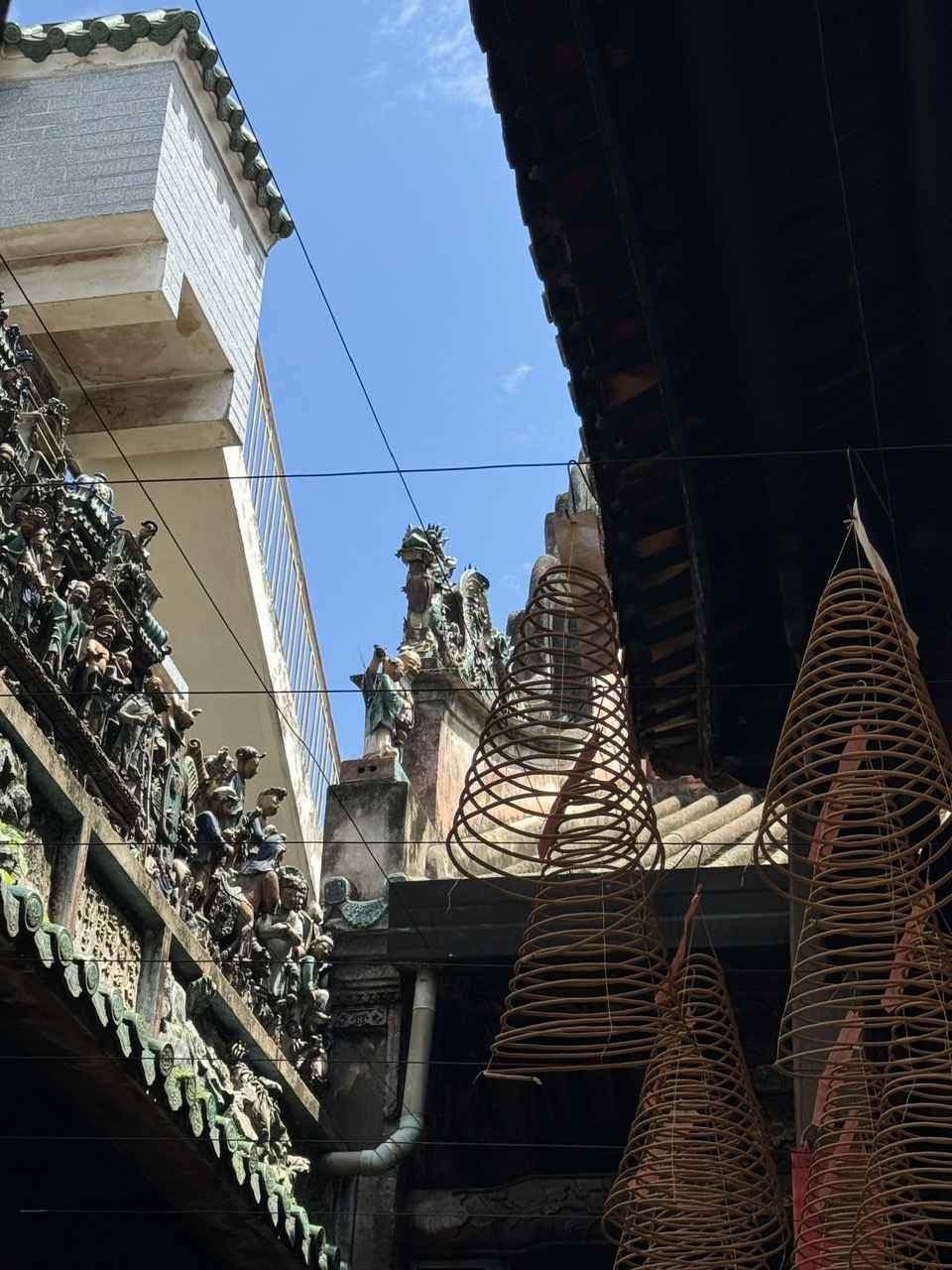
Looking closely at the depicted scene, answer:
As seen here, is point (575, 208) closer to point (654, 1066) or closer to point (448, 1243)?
point (654, 1066)

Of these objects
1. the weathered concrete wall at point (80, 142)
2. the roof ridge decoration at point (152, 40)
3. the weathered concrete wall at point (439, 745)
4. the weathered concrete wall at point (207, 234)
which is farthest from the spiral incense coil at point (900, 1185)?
the roof ridge decoration at point (152, 40)

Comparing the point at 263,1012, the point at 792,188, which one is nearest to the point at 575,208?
the point at 792,188

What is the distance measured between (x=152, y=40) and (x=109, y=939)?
9.63 m

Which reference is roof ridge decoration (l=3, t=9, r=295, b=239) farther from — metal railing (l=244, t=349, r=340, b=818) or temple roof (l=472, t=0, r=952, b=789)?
temple roof (l=472, t=0, r=952, b=789)

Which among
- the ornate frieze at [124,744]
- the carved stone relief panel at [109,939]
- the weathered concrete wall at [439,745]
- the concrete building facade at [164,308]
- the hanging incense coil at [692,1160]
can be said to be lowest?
the hanging incense coil at [692,1160]

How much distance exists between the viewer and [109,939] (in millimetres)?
8250

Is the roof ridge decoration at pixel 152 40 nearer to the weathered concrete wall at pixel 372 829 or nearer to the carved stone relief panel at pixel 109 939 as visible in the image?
the weathered concrete wall at pixel 372 829

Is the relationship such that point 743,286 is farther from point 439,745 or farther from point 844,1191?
point 439,745

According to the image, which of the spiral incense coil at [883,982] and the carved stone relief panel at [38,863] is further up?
the carved stone relief panel at [38,863]

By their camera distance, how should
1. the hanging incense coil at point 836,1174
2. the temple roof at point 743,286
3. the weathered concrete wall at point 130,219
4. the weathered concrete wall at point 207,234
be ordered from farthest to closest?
1. the weathered concrete wall at point 207,234
2. the weathered concrete wall at point 130,219
3. the hanging incense coil at point 836,1174
4. the temple roof at point 743,286

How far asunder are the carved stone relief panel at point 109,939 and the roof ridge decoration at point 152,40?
8.90 metres

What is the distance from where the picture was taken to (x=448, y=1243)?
10508mm

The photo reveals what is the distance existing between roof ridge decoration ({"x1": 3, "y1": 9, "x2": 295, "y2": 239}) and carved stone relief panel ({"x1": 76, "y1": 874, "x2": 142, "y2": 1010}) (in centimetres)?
890

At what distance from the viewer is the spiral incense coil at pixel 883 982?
402 cm
